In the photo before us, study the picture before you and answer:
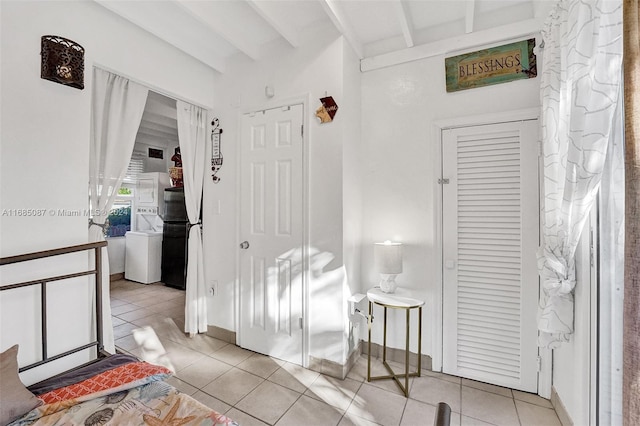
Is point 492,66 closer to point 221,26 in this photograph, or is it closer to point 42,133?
point 221,26

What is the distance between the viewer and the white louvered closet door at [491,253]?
1981 millimetres

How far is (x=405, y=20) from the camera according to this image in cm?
202

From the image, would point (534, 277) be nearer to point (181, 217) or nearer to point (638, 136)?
point (638, 136)

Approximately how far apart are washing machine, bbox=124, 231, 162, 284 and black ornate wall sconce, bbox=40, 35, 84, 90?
3.56m

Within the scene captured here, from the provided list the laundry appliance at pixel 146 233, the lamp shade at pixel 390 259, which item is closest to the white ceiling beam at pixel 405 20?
the lamp shade at pixel 390 259

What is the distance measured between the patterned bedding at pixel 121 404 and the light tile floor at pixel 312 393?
0.75 m

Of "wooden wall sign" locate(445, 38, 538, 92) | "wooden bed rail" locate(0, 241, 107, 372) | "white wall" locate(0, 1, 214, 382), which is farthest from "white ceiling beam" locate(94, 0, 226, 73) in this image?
"wooden wall sign" locate(445, 38, 538, 92)

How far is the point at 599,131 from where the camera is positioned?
109cm

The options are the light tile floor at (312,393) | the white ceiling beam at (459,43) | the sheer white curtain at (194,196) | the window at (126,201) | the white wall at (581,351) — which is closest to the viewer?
the white wall at (581,351)

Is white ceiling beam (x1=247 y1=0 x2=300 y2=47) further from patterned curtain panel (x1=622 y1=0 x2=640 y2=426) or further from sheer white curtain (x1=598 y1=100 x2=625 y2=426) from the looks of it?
sheer white curtain (x1=598 y1=100 x2=625 y2=426)

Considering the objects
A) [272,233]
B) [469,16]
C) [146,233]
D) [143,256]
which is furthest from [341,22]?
[143,256]

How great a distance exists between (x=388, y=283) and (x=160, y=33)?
9.08 ft

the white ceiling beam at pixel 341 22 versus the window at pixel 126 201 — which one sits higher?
the white ceiling beam at pixel 341 22

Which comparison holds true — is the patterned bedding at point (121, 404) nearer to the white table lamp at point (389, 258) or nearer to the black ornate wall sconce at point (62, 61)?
the white table lamp at point (389, 258)
